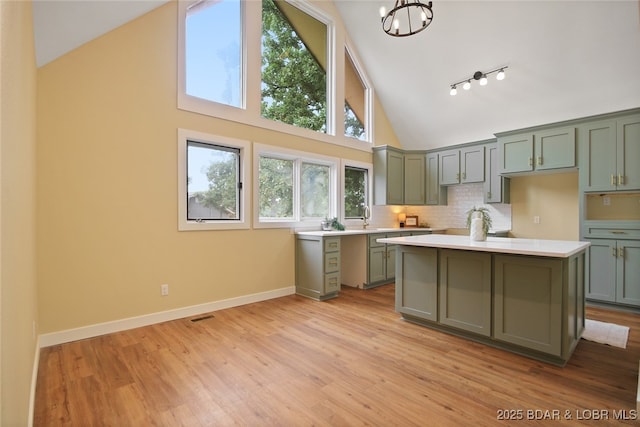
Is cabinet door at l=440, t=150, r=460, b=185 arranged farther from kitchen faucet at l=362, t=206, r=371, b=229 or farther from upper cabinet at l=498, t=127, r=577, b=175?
kitchen faucet at l=362, t=206, r=371, b=229

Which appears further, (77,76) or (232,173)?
(232,173)

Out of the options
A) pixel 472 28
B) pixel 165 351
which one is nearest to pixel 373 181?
pixel 472 28

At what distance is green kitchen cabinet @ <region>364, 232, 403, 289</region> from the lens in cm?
495

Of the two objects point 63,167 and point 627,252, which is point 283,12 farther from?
point 627,252

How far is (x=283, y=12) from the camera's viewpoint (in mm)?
4855

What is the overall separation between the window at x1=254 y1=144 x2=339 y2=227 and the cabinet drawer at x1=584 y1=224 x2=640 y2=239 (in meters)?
3.48

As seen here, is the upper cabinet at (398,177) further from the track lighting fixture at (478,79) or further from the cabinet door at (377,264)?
the track lighting fixture at (478,79)

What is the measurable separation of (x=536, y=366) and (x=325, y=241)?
257 centimetres

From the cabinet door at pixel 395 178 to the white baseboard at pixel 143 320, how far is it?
9.16 ft

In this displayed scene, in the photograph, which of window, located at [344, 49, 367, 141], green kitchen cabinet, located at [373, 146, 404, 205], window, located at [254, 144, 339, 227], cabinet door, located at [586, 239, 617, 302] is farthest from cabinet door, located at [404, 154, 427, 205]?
cabinet door, located at [586, 239, 617, 302]

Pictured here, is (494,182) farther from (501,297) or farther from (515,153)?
(501,297)

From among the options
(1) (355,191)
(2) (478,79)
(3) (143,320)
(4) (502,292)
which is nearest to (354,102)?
(1) (355,191)

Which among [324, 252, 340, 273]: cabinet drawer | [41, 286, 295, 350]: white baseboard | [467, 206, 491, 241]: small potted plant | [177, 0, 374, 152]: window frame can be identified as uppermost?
[177, 0, 374, 152]: window frame

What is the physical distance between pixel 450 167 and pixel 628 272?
2921mm
